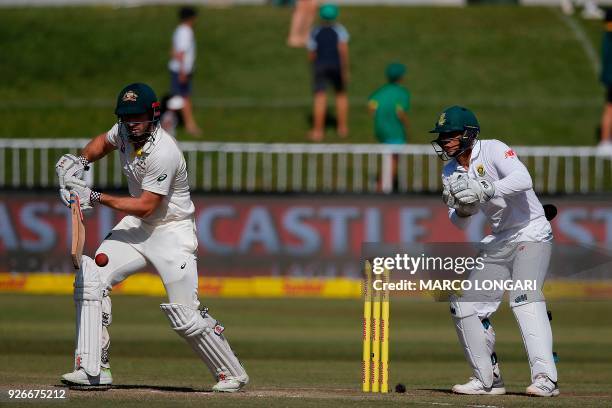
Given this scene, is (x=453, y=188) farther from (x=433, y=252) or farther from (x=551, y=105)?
(x=551, y=105)

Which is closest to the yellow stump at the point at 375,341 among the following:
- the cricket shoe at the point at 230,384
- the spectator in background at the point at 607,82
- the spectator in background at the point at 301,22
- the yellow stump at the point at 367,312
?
the yellow stump at the point at 367,312

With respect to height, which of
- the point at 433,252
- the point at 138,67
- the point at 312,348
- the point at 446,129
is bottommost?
the point at 312,348

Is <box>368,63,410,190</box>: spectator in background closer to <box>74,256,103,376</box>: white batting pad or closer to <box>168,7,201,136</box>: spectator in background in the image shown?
<box>168,7,201,136</box>: spectator in background

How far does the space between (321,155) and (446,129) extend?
→ 28.3 ft

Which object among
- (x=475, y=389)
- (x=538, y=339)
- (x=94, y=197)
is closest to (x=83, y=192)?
(x=94, y=197)

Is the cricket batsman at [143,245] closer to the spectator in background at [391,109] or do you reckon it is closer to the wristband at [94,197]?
the wristband at [94,197]

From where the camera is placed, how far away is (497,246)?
882 centimetres

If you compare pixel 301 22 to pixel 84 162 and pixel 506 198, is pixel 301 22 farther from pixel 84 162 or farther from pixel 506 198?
pixel 84 162

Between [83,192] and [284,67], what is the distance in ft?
50.0

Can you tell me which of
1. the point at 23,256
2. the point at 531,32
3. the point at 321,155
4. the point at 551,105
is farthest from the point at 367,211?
the point at 531,32

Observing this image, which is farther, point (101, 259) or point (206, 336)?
point (206, 336)

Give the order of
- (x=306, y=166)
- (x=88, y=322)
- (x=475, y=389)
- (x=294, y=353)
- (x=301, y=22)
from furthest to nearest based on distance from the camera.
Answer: (x=301, y=22) → (x=306, y=166) → (x=294, y=353) → (x=475, y=389) → (x=88, y=322)

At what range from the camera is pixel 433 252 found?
A: 9.10 meters

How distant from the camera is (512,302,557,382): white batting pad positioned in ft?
28.3
